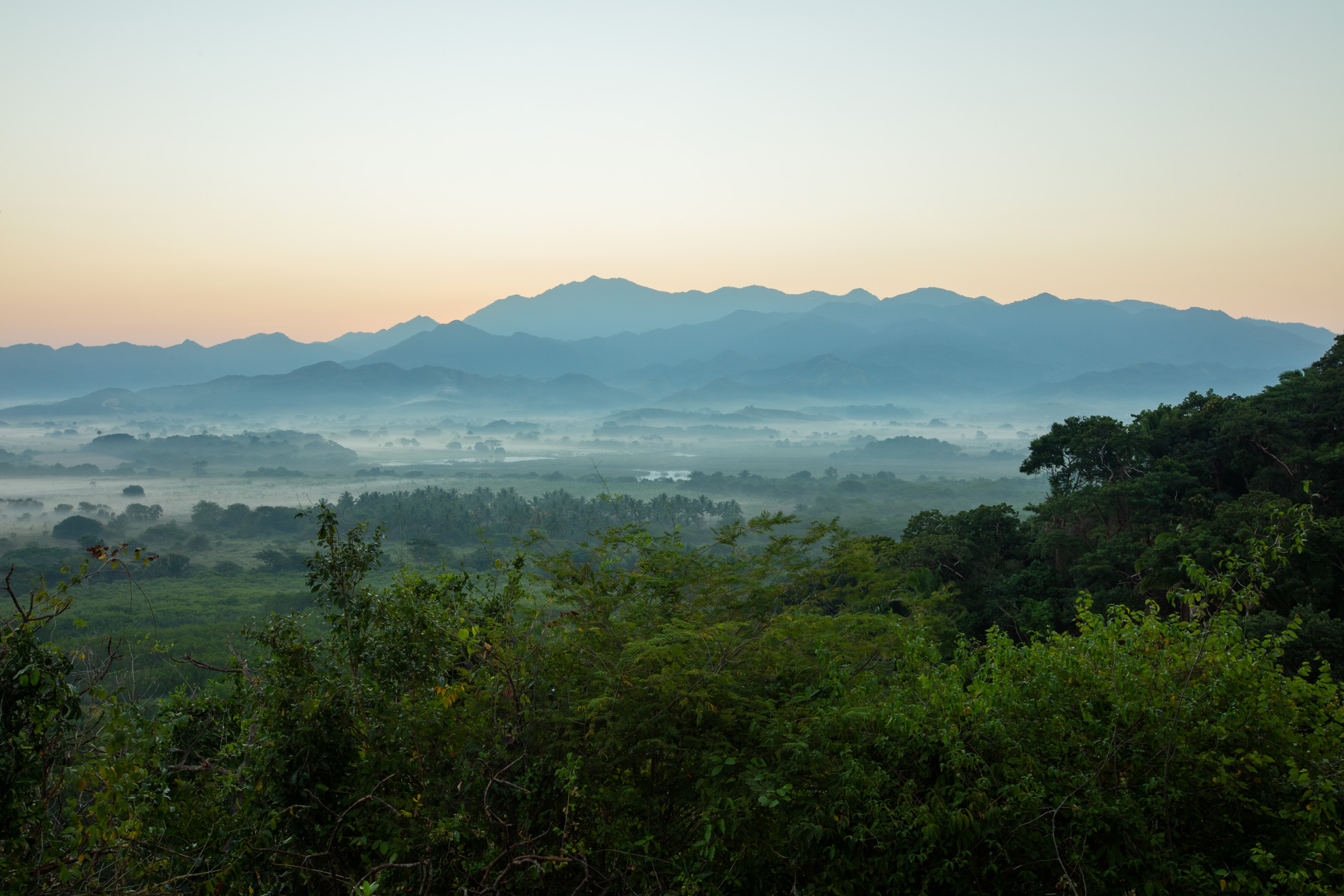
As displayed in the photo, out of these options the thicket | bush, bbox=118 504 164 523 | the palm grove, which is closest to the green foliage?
the palm grove

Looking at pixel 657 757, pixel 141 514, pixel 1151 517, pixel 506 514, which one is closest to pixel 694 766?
pixel 657 757

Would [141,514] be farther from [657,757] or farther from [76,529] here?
[657,757]

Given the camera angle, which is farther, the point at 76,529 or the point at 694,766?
the point at 76,529

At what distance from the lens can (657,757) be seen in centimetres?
538

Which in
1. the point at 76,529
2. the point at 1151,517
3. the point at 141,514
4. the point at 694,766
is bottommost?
the point at 76,529

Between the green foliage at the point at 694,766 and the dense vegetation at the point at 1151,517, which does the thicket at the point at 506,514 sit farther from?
the green foliage at the point at 694,766

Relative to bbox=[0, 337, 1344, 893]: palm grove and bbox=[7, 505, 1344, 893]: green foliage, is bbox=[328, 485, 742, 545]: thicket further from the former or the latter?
bbox=[7, 505, 1344, 893]: green foliage

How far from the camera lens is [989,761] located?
504cm

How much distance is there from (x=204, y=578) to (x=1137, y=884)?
63.2 meters

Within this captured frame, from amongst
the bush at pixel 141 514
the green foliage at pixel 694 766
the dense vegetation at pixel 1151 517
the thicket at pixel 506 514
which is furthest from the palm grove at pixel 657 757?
the bush at pixel 141 514

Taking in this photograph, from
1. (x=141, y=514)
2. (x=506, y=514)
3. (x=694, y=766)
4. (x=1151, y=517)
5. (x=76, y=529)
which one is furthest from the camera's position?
(x=141, y=514)

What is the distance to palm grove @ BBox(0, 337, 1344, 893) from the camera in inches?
170

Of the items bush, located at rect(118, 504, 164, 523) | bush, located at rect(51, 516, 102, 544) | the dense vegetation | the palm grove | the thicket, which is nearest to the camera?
the palm grove

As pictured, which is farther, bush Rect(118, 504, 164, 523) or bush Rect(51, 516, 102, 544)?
bush Rect(118, 504, 164, 523)
